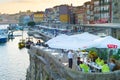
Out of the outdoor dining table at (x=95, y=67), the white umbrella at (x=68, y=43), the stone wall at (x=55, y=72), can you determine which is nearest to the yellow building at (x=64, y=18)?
the stone wall at (x=55, y=72)

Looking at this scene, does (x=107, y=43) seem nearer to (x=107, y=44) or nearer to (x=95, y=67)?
(x=107, y=44)

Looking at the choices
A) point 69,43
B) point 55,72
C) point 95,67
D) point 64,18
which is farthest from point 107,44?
point 64,18

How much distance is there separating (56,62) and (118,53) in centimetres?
371

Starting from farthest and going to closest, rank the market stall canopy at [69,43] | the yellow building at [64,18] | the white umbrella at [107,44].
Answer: the yellow building at [64,18] → the market stall canopy at [69,43] → the white umbrella at [107,44]

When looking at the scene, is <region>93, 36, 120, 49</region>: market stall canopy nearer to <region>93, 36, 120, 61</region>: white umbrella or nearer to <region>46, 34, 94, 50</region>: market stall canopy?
<region>93, 36, 120, 61</region>: white umbrella

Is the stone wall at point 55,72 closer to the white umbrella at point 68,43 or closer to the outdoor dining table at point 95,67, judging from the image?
the white umbrella at point 68,43

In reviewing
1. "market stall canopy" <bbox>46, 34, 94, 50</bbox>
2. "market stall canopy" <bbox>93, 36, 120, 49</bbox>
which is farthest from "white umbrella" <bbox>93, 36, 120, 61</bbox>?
"market stall canopy" <bbox>46, 34, 94, 50</bbox>

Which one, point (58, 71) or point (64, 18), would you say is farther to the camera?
point (64, 18)

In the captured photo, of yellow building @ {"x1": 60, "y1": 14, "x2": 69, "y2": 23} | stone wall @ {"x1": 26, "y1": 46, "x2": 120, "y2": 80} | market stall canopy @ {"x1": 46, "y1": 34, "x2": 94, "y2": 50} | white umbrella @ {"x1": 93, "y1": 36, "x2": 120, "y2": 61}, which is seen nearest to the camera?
stone wall @ {"x1": 26, "y1": 46, "x2": 120, "y2": 80}

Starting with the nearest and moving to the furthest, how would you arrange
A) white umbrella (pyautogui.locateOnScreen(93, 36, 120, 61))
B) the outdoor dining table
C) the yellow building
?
1. the outdoor dining table
2. white umbrella (pyautogui.locateOnScreen(93, 36, 120, 61))
3. the yellow building

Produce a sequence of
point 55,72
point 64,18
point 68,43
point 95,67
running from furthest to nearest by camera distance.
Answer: point 64,18 → point 55,72 → point 68,43 → point 95,67

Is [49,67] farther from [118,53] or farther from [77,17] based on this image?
[77,17]

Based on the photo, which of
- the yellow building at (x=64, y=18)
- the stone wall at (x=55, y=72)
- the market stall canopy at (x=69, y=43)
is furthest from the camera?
the yellow building at (x=64, y=18)

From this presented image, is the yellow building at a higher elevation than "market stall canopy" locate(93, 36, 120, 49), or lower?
lower
